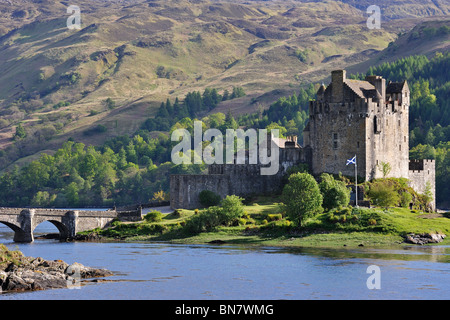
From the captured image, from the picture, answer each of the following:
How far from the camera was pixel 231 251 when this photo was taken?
313 ft

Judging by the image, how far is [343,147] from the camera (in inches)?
4825

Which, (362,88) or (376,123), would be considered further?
(362,88)

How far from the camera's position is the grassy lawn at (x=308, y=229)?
101 metres

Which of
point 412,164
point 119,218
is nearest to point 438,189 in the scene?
point 412,164

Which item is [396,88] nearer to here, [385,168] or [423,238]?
[385,168]

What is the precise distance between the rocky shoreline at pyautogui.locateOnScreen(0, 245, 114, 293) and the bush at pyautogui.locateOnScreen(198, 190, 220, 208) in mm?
49310

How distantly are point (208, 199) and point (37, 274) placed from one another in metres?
56.9

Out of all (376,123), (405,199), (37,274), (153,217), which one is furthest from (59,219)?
(405,199)

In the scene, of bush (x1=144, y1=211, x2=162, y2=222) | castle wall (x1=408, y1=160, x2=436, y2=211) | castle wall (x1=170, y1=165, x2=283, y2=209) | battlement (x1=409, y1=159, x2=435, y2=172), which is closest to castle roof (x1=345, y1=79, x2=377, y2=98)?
castle wall (x1=408, y1=160, x2=436, y2=211)

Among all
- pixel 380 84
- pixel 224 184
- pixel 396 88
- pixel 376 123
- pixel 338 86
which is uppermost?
pixel 380 84

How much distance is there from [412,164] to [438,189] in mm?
53123

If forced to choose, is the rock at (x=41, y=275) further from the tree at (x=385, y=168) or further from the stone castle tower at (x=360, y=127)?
the tree at (x=385, y=168)

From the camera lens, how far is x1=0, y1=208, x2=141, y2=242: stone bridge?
112m

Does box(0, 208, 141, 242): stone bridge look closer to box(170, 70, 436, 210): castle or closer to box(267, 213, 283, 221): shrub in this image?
box(170, 70, 436, 210): castle
